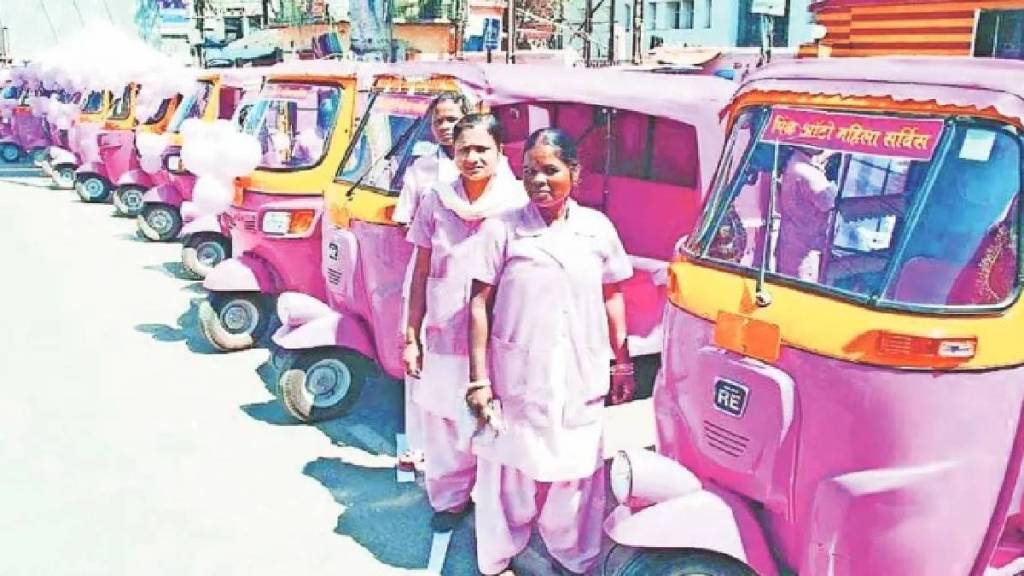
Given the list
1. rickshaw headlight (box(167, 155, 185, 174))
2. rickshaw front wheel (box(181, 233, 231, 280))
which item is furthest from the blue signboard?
rickshaw front wheel (box(181, 233, 231, 280))

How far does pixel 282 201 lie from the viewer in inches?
273

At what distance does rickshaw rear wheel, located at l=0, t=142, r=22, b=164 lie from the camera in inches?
851

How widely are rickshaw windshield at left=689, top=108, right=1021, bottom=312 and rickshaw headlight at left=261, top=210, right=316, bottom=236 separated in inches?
149

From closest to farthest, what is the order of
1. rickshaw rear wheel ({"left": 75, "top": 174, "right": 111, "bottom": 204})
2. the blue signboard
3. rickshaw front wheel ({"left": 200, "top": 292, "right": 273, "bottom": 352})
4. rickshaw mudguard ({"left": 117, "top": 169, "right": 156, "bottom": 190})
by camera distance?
rickshaw front wheel ({"left": 200, "top": 292, "right": 273, "bottom": 352})
rickshaw mudguard ({"left": 117, "top": 169, "right": 156, "bottom": 190})
rickshaw rear wheel ({"left": 75, "top": 174, "right": 111, "bottom": 204})
the blue signboard

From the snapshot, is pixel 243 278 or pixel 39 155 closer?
pixel 243 278

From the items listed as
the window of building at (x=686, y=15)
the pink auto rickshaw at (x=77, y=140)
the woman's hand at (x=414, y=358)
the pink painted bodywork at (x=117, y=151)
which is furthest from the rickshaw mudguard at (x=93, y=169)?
the window of building at (x=686, y=15)

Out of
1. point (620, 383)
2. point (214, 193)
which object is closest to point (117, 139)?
point (214, 193)

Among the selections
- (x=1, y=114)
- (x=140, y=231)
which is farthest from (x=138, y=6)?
(x=140, y=231)

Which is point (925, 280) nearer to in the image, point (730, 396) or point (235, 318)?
point (730, 396)

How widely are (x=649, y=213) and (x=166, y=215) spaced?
24.4 ft

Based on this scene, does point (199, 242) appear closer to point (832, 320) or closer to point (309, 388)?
point (309, 388)

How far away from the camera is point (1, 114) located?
829 inches

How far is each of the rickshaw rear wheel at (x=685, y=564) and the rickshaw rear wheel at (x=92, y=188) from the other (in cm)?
1382

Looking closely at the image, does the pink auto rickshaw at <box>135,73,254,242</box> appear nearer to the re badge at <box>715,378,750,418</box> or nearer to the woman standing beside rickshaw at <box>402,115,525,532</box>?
the woman standing beside rickshaw at <box>402,115,525,532</box>
